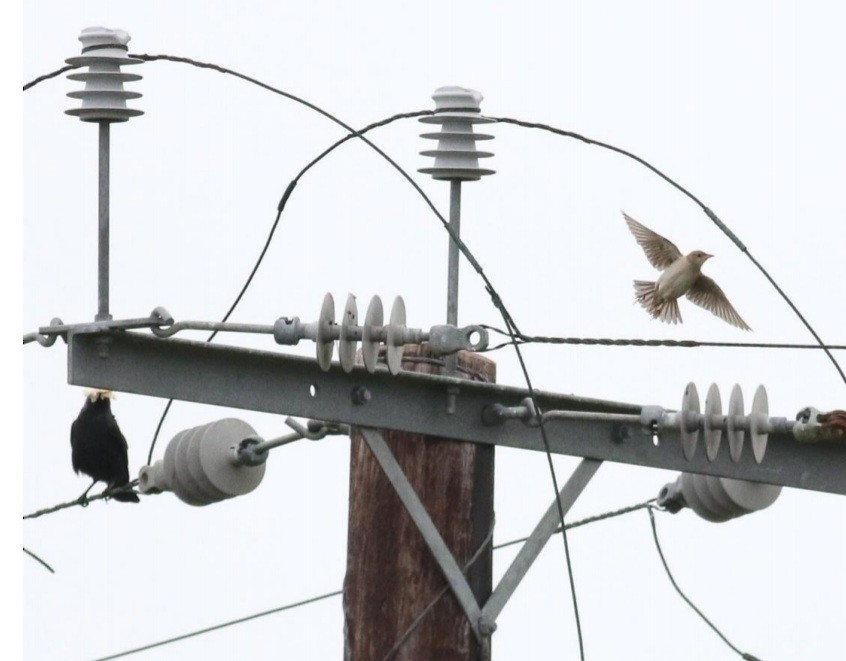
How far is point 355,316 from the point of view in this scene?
6422mm

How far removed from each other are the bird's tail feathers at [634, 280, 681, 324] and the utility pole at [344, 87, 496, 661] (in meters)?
3.97

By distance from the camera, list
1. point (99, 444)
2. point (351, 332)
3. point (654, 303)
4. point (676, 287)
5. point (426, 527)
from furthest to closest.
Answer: point (99, 444) < point (654, 303) < point (676, 287) < point (426, 527) < point (351, 332)

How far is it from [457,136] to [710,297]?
4.12 m

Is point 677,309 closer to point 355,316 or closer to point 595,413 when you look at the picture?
point 595,413

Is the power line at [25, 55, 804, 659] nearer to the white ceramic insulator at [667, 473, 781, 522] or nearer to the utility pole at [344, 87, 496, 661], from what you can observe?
the utility pole at [344, 87, 496, 661]

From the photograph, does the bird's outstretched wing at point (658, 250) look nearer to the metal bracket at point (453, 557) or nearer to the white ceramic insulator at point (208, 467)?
the white ceramic insulator at point (208, 467)

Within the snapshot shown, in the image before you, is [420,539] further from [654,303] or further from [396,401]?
[654,303]

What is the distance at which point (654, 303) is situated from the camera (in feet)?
35.7

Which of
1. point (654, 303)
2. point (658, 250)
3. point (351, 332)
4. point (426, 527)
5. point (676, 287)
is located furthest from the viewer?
point (658, 250)

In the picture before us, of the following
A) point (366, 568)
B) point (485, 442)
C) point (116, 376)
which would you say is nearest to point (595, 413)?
point (485, 442)

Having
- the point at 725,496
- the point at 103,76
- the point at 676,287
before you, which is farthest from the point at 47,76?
the point at 676,287

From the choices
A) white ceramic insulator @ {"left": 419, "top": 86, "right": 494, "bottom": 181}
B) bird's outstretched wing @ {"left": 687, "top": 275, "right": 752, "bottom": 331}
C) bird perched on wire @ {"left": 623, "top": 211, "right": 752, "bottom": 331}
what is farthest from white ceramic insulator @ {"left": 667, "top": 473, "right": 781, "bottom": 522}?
bird's outstretched wing @ {"left": 687, "top": 275, "right": 752, "bottom": 331}

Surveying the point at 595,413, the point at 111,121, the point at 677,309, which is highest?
the point at 677,309

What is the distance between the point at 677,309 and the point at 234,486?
342 centimetres
